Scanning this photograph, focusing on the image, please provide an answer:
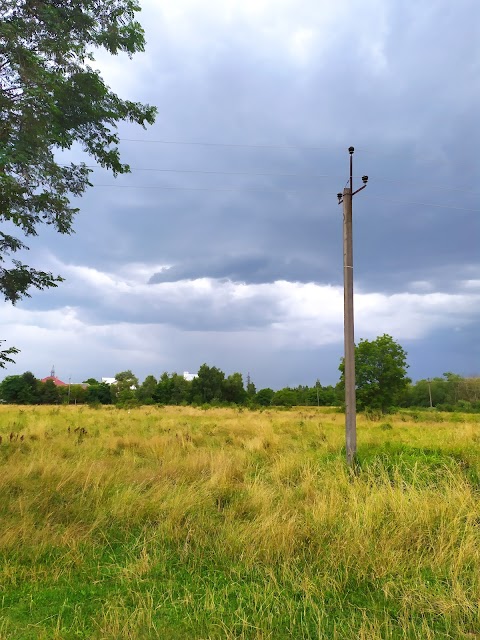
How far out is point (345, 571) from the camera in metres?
3.89

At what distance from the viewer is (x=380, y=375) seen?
44188 millimetres

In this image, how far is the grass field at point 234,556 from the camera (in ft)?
10.5

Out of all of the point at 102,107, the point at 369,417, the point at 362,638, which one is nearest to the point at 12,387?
the point at 369,417

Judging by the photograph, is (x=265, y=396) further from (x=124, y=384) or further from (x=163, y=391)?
(x=124, y=384)

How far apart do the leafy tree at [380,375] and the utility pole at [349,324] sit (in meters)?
35.9

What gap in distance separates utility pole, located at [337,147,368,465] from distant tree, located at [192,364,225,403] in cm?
5858

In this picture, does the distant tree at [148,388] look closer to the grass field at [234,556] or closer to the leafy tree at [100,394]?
the leafy tree at [100,394]

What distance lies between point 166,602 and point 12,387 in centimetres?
7324

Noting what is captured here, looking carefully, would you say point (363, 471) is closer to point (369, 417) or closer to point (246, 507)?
point (246, 507)

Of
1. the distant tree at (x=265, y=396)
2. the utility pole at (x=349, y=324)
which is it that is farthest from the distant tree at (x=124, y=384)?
the utility pole at (x=349, y=324)

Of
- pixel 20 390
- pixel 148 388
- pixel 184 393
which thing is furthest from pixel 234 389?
pixel 20 390

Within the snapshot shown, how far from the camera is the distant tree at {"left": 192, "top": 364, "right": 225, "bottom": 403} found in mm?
66631

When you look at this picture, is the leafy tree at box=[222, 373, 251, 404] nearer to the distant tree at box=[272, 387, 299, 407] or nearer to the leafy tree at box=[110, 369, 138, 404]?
the distant tree at box=[272, 387, 299, 407]

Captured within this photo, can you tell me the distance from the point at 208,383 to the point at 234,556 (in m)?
64.0
